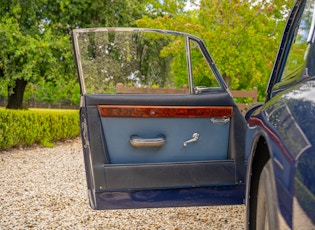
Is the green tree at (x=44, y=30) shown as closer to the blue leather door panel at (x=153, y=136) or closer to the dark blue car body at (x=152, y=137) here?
the dark blue car body at (x=152, y=137)

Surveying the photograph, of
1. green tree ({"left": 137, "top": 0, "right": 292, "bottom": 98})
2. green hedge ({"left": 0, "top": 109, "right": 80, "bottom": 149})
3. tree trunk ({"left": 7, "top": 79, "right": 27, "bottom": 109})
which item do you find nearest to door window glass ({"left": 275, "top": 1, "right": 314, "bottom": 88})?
green hedge ({"left": 0, "top": 109, "right": 80, "bottom": 149})

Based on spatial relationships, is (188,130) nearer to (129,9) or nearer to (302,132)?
(302,132)

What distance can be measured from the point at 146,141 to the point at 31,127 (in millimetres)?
10162

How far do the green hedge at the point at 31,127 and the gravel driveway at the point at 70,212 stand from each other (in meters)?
3.21

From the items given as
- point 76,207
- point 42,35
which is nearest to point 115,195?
point 76,207

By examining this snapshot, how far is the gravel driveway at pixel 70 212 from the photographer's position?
5.16 metres

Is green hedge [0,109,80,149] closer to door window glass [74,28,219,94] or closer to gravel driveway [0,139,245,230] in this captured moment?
gravel driveway [0,139,245,230]

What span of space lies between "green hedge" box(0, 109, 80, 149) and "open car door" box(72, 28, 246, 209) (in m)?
8.53

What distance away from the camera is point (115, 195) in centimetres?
338

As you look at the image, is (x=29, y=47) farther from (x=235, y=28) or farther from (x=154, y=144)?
(x=154, y=144)

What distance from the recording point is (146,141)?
3463 mm

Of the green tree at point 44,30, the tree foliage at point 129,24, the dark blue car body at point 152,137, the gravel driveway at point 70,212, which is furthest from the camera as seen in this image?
the green tree at point 44,30

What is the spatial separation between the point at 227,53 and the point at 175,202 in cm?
1210

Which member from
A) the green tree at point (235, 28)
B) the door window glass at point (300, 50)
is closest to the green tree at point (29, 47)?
the green tree at point (235, 28)
